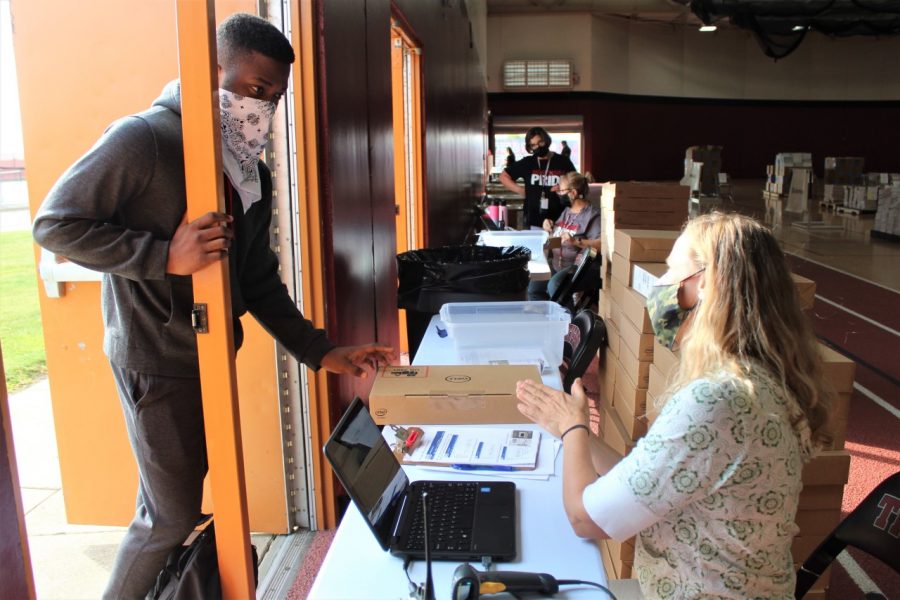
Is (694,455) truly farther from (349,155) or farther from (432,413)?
(349,155)

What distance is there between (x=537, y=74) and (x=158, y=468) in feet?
59.2

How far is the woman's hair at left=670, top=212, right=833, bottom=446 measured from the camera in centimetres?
127

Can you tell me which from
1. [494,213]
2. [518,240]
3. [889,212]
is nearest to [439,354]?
[518,240]

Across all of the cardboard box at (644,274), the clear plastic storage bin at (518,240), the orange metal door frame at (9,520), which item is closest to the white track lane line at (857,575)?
the cardboard box at (644,274)

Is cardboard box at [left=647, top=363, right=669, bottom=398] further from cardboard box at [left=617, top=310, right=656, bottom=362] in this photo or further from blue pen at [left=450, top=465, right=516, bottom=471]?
blue pen at [left=450, top=465, right=516, bottom=471]

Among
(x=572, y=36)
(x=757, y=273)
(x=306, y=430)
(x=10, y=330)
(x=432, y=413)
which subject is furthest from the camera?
(x=572, y=36)

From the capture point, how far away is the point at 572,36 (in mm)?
18203

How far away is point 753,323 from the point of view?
1277 millimetres

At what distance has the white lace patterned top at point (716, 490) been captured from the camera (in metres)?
1.19

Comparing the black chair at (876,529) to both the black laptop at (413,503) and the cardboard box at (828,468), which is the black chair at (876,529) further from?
the black laptop at (413,503)

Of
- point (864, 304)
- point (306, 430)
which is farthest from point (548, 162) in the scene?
point (306, 430)

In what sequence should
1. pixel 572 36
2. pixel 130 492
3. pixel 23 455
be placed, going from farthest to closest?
1. pixel 572 36
2. pixel 23 455
3. pixel 130 492

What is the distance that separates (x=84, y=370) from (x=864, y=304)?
23.7 feet

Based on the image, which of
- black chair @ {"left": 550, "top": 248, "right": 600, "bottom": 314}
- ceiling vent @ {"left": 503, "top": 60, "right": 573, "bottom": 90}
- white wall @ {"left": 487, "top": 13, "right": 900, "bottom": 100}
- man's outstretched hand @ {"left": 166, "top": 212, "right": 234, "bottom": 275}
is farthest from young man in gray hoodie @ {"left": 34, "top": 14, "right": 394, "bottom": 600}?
white wall @ {"left": 487, "top": 13, "right": 900, "bottom": 100}
